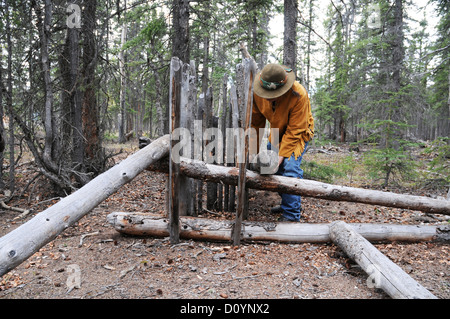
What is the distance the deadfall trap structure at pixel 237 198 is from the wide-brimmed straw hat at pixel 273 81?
470mm

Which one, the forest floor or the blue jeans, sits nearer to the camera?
the forest floor

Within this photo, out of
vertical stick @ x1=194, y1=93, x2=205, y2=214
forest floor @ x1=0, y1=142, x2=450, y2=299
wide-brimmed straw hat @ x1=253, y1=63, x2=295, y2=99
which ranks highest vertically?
wide-brimmed straw hat @ x1=253, y1=63, x2=295, y2=99

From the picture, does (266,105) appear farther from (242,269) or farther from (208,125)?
(242,269)

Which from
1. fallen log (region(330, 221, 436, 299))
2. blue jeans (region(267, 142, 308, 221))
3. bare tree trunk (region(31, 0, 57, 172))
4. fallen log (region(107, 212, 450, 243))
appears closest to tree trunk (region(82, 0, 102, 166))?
bare tree trunk (region(31, 0, 57, 172))

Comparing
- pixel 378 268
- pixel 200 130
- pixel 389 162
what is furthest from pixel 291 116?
pixel 389 162

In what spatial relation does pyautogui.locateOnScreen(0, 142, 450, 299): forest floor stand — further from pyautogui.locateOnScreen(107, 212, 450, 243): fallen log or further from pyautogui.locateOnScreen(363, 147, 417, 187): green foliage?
pyautogui.locateOnScreen(363, 147, 417, 187): green foliage

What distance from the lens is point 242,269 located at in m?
2.75

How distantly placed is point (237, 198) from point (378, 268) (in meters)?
1.59

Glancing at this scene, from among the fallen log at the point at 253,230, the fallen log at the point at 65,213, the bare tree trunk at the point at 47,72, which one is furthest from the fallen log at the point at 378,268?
the bare tree trunk at the point at 47,72

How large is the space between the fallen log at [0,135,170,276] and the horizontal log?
1.05 feet

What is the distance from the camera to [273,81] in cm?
351

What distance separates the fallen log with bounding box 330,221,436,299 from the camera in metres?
2.18
